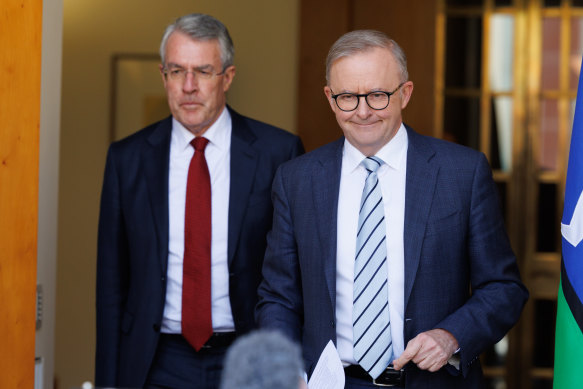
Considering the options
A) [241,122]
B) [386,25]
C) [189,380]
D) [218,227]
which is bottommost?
[189,380]

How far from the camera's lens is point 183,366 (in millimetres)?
2830

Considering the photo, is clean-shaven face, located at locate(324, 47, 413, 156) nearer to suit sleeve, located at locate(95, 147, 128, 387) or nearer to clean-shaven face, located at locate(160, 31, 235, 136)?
clean-shaven face, located at locate(160, 31, 235, 136)

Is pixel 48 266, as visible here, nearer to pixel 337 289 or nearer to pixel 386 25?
pixel 337 289

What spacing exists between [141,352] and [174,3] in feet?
9.44

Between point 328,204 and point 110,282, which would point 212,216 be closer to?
point 110,282

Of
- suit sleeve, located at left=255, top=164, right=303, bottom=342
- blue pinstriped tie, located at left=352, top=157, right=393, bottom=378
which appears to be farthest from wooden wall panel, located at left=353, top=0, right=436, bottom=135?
blue pinstriped tie, located at left=352, top=157, right=393, bottom=378

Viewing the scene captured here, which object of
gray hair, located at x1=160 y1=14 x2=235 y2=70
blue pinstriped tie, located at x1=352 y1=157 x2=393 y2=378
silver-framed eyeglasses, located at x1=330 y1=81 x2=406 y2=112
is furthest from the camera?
gray hair, located at x1=160 y1=14 x2=235 y2=70

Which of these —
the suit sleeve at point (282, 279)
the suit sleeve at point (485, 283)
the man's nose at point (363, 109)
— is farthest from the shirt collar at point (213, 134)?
the suit sleeve at point (485, 283)

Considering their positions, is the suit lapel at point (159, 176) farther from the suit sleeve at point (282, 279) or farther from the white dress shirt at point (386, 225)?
the white dress shirt at point (386, 225)

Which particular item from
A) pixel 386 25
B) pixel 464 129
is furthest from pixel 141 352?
pixel 464 129

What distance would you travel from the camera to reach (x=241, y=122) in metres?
3.06

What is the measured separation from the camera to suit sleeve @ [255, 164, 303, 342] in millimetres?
2515

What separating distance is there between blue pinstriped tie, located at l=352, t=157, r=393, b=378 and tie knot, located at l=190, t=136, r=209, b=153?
78 centimetres

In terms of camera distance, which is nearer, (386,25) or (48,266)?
(48,266)
